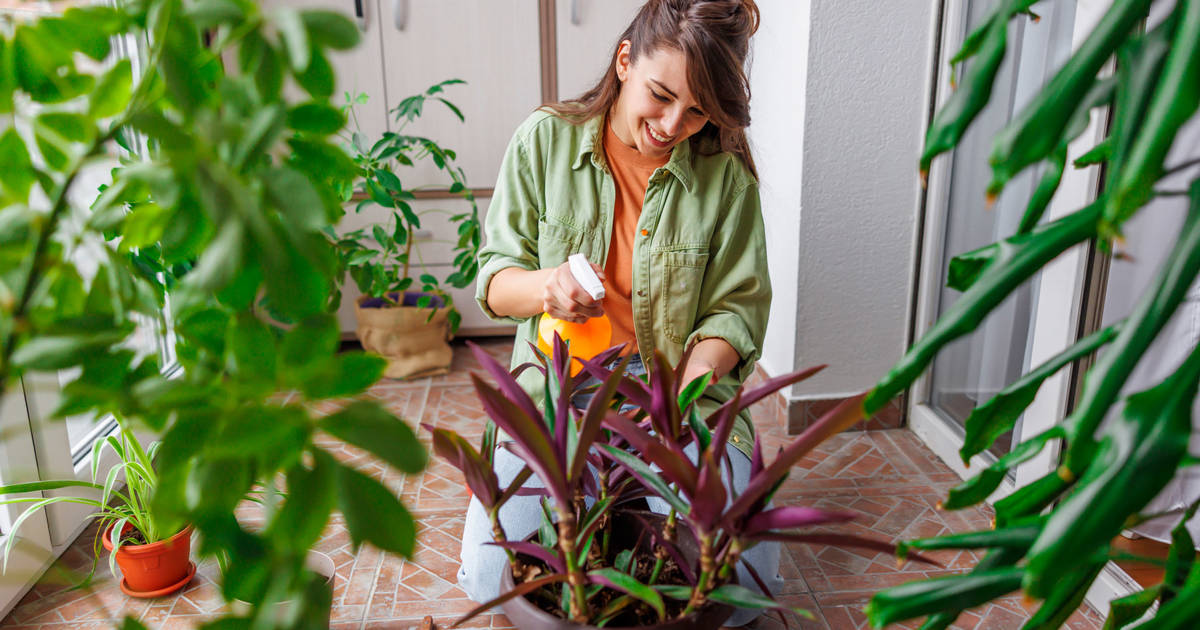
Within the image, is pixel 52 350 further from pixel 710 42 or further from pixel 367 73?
pixel 367 73

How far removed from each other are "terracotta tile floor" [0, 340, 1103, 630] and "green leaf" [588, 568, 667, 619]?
1.95 ft

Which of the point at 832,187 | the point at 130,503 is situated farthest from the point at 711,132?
the point at 130,503

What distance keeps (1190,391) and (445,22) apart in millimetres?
2685

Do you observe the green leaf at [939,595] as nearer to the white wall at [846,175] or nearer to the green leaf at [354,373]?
the green leaf at [354,373]

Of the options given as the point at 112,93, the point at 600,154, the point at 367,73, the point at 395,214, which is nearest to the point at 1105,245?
the point at 112,93

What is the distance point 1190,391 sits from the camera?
441 mm

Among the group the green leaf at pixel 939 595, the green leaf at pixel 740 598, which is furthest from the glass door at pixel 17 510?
the green leaf at pixel 939 595

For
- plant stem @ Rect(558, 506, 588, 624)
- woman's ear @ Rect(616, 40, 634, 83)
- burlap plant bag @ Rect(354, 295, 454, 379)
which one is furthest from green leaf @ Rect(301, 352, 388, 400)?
burlap plant bag @ Rect(354, 295, 454, 379)

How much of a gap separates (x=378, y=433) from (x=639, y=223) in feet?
4.30

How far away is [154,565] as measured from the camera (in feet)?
4.95

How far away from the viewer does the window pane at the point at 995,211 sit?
1690mm

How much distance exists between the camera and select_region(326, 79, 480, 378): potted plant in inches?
95.8

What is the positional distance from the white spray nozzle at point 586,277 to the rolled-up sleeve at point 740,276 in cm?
38

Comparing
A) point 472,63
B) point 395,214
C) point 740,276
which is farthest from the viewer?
point 472,63
